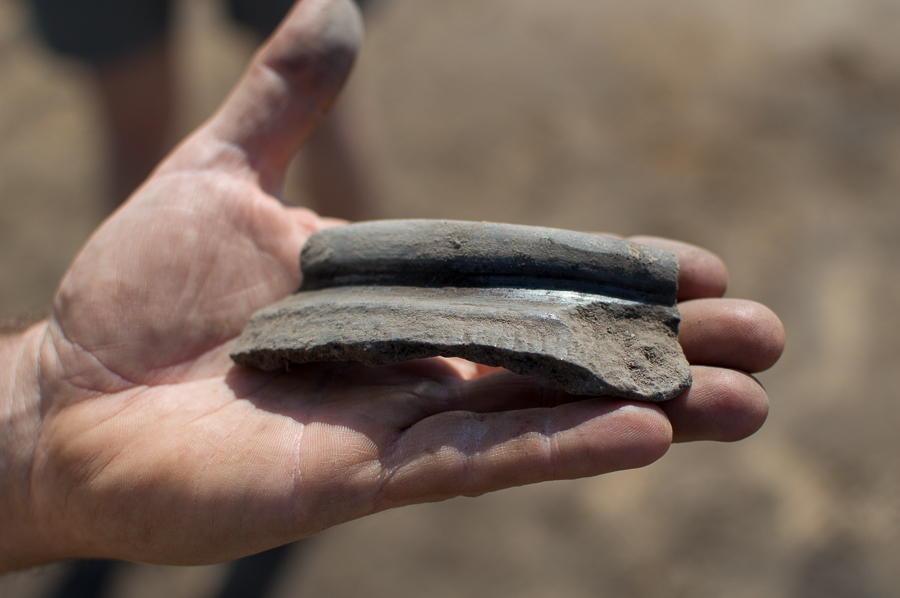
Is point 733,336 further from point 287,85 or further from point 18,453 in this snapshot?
point 18,453

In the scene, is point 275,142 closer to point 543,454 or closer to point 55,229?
point 543,454

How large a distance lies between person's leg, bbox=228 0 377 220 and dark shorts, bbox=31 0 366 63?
1.95ft

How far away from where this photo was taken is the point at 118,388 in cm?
190

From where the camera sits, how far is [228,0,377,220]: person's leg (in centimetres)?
361

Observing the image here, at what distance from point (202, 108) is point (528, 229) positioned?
13.1 ft

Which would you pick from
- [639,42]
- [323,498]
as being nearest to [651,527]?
[323,498]

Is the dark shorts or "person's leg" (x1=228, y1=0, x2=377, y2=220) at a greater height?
the dark shorts

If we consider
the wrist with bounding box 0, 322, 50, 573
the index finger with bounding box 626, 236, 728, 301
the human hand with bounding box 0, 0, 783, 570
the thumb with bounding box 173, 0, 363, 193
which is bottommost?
the wrist with bounding box 0, 322, 50, 573

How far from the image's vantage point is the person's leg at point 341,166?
3.61 m

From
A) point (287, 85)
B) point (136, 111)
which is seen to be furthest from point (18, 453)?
point (136, 111)

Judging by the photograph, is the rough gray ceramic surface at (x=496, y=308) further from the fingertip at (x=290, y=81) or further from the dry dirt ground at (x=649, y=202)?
the dry dirt ground at (x=649, y=202)

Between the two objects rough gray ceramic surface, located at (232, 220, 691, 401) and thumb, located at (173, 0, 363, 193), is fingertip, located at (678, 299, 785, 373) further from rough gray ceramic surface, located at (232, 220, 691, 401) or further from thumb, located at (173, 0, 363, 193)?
thumb, located at (173, 0, 363, 193)

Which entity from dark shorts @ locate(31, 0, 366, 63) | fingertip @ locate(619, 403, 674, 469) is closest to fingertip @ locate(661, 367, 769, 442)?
fingertip @ locate(619, 403, 674, 469)

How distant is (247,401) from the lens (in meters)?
1.85
